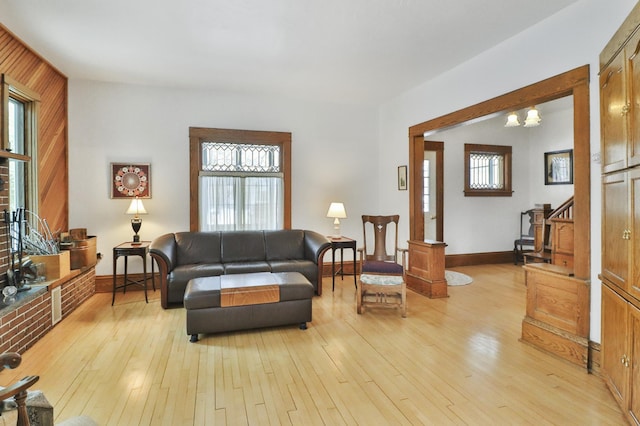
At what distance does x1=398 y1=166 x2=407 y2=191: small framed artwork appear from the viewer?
17.6ft

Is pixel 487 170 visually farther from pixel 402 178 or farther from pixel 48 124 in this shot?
pixel 48 124

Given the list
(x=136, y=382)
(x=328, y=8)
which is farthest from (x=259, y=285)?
(x=328, y=8)

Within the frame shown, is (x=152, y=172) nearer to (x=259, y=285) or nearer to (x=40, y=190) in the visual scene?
(x=40, y=190)

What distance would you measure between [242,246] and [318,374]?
2.70 metres

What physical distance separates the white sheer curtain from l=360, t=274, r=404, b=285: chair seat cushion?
81.5 inches

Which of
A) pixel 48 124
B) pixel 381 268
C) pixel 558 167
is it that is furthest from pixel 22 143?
pixel 558 167

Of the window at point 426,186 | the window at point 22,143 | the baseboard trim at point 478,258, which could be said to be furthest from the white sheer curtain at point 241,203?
the baseboard trim at point 478,258

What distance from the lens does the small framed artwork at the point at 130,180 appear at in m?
4.95

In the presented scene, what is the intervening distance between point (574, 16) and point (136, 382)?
→ 4439mm

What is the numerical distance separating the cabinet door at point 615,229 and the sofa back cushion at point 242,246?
12.5 ft

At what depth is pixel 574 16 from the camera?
289cm

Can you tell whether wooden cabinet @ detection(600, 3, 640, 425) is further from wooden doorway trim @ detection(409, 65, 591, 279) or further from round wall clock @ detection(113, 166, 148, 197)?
round wall clock @ detection(113, 166, 148, 197)

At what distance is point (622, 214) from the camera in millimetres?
2123

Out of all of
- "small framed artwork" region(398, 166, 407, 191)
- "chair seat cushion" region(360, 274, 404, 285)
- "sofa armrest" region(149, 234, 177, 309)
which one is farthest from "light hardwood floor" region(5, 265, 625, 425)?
"small framed artwork" region(398, 166, 407, 191)
